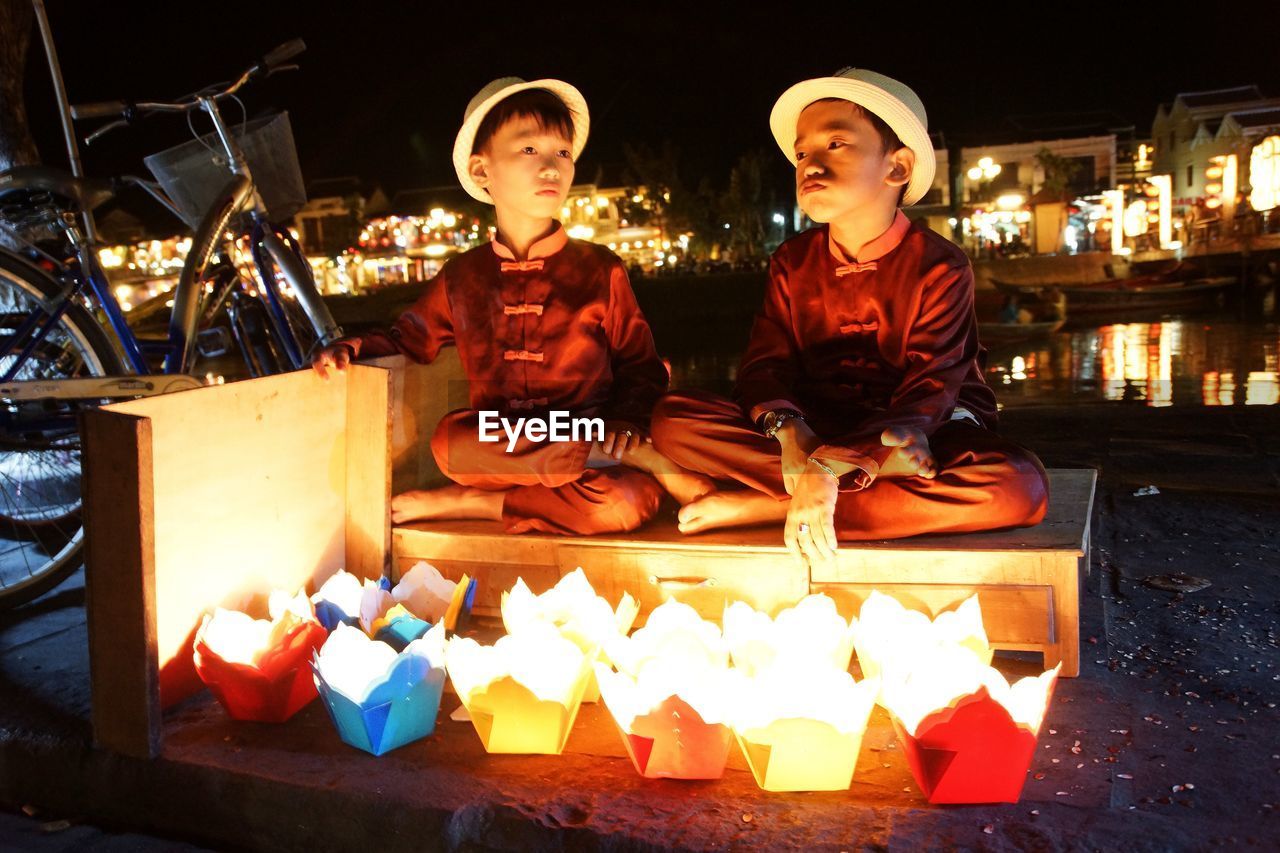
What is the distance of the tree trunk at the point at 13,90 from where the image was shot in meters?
5.69

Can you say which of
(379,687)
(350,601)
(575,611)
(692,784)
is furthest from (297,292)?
(692,784)

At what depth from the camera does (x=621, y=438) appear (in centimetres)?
284

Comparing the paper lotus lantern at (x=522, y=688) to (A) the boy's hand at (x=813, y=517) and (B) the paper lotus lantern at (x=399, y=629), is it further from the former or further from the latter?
(A) the boy's hand at (x=813, y=517)

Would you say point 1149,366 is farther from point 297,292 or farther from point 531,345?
point 531,345

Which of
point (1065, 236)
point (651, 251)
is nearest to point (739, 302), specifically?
point (1065, 236)

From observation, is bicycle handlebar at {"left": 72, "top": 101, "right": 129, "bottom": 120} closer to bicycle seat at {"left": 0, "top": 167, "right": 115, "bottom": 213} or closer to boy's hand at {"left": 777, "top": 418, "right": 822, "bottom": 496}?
bicycle seat at {"left": 0, "top": 167, "right": 115, "bottom": 213}

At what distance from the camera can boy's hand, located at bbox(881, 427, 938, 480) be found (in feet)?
7.61

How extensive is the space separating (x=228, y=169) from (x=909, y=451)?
3.39 m

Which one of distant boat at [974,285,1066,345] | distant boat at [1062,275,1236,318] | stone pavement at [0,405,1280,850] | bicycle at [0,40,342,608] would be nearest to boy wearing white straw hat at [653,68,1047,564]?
stone pavement at [0,405,1280,850]

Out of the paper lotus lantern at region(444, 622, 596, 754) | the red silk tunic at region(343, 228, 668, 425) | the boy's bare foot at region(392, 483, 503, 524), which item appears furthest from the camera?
the red silk tunic at region(343, 228, 668, 425)

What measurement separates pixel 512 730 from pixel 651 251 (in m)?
52.5

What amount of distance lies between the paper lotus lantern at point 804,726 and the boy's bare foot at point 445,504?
126 cm

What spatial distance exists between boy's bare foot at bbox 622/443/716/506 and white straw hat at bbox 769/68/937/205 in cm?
97

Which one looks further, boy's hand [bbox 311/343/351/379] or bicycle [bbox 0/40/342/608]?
bicycle [bbox 0/40/342/608]
